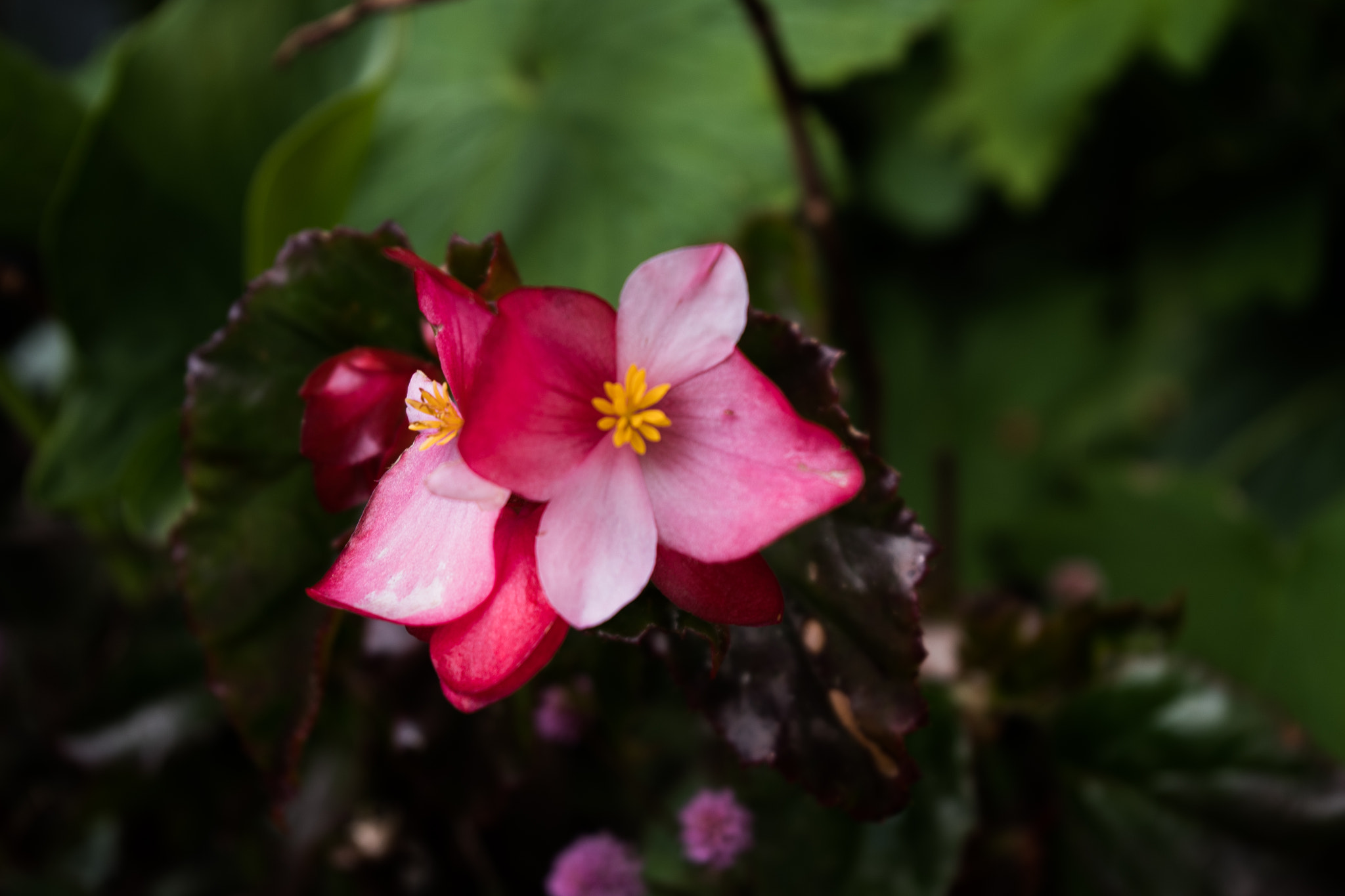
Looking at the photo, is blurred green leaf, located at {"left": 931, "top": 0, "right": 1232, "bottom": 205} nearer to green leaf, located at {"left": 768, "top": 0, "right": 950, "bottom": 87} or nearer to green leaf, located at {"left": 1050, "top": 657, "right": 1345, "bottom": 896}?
green leaf, located at {"left": 768, "top": 0, "right": 950, "bottom": 87}

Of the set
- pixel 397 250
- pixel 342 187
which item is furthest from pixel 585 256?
pixel 397 250

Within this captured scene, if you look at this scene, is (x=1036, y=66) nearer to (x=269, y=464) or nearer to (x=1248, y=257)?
(x=1248, y=257)

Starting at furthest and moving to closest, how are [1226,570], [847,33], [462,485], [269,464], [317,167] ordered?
[1226,570]
[847,33]
[317,167]
[269,464]
[462,485]

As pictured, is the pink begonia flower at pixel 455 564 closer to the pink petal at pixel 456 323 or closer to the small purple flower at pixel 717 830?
the pink petal at pixel 456 323

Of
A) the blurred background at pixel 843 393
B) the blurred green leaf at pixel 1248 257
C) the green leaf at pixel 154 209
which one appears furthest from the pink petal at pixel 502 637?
the blurred green leaf at pixel 1248 257

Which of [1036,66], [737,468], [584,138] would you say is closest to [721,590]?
[737,468]

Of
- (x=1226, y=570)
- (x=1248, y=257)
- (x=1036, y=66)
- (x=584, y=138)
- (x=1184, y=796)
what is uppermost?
(x=584, y=138)

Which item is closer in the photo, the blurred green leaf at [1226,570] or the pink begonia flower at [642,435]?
the pink begonia flower at [642,435]
